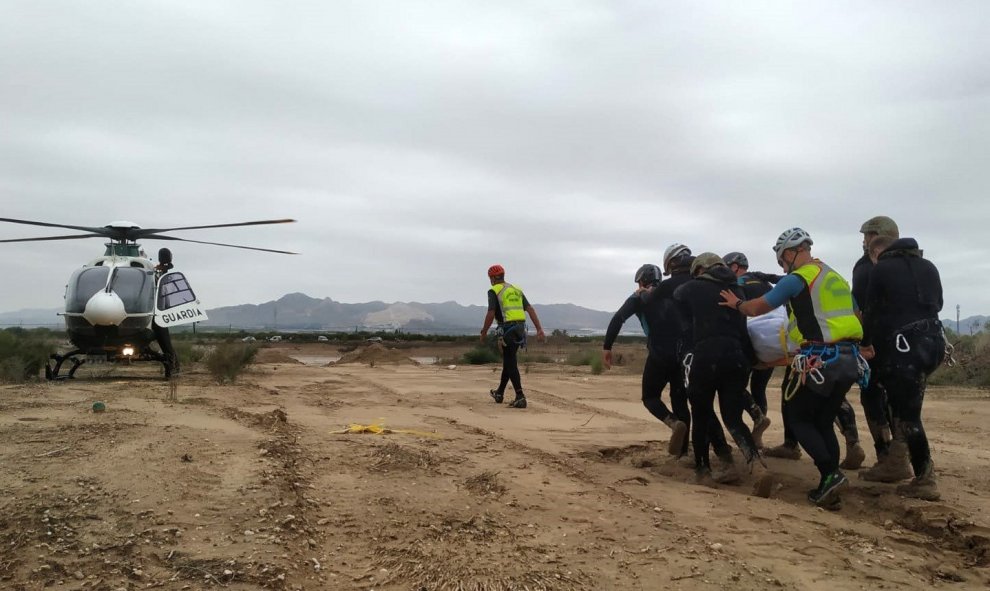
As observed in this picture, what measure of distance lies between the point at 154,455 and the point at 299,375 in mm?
13050

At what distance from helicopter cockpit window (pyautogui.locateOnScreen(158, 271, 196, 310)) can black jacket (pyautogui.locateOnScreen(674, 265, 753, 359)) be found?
13.3 meters

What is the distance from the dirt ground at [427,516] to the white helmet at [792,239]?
1.98m

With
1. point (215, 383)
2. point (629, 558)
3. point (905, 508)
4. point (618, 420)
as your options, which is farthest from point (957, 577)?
point (215, 383)

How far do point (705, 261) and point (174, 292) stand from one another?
13766 millimetres

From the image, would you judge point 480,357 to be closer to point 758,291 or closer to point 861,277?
point 758,291

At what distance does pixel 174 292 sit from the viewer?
16.2 m

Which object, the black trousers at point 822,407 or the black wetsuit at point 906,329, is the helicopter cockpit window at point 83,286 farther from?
Answer: the black wetsuit at point 906,329

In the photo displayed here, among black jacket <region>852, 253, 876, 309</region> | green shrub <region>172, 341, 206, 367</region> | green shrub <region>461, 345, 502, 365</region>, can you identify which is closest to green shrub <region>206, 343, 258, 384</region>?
green shrub <region>172, 341, 206, 367</region>

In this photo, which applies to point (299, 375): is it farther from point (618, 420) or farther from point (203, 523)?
point (203, 523)

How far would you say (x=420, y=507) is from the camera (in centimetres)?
457

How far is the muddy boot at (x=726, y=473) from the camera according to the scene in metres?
5.74

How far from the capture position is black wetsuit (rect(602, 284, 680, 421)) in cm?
690

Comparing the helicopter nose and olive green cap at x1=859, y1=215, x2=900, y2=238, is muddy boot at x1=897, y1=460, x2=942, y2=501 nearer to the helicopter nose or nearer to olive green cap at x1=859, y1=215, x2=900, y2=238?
olive green cap at x1=859, y1=215, x2=900, y2=238

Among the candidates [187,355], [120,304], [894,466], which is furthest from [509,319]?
[187,355]
